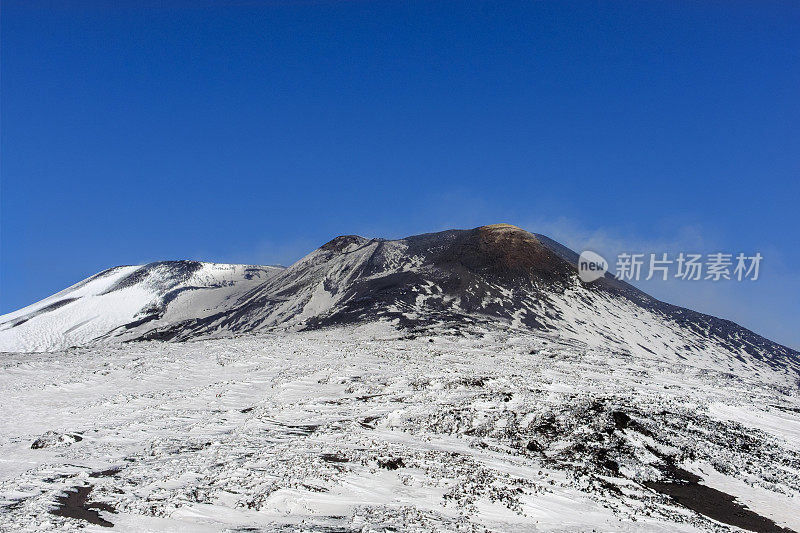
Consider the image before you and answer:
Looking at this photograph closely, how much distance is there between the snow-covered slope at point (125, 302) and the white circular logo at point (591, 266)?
199 feet

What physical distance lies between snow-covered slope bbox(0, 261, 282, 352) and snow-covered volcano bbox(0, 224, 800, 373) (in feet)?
1.49

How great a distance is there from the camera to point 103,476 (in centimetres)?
1873

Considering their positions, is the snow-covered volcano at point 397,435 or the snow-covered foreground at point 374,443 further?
the snow-covered volcano at point 397,435

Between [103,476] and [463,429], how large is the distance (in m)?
15.9

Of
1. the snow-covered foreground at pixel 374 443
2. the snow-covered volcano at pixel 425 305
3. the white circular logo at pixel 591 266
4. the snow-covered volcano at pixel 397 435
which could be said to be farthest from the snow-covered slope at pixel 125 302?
the white circular logo at pixel 591 266

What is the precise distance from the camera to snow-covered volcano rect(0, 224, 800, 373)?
72.9 meters

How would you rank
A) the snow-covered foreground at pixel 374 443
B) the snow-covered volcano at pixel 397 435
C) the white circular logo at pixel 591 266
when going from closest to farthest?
the snow-covered foreground at pixel 374 443
the snow-covered volcano at pixel 397 435
the white circular logo at pixel 591 266

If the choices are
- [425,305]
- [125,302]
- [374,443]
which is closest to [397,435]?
[374,443]

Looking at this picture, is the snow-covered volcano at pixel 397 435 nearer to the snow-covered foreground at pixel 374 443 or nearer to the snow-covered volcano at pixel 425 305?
the snow-covered foreground at pixel 374 443

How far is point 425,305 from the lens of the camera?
243 feet

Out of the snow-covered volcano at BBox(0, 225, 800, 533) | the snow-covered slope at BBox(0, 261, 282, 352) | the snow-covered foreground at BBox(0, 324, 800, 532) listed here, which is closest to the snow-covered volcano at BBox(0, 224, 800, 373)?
the snow-covered slope at BBox(0, 261, 282, 352)

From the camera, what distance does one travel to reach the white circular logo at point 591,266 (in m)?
95.9

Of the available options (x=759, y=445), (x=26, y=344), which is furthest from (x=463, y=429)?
(x=26, y=344)

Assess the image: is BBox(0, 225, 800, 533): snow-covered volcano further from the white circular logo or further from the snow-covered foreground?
the white circular logo
